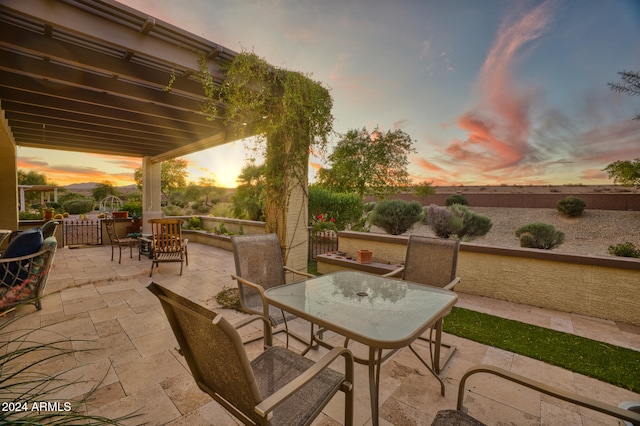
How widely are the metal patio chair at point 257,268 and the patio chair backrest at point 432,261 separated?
108 centimetres

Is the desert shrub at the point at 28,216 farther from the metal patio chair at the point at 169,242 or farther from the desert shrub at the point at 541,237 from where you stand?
the desert shrub at the point at 541,237

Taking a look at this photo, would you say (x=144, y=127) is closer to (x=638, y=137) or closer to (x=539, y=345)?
(x=539, y=345)

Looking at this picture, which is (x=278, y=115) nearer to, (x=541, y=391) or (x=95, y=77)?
(x=95, y=77)

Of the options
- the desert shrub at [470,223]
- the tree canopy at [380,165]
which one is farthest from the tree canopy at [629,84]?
the tree canopy at [380,165]

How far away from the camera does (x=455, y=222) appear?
671 centimetres

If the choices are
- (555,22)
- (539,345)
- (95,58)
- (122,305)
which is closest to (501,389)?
(539,345)

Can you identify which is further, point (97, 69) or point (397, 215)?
point (397, 215)

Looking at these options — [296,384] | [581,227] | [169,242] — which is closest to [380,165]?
[169,242]

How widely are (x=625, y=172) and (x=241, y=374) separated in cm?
890

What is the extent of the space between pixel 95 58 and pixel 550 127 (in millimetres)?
11429

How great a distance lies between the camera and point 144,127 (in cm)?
613

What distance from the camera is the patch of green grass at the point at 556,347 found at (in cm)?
226

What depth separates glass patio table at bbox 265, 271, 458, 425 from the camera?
1400 millimetres

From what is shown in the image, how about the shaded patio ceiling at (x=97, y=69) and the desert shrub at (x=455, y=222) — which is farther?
the desert shrub at (x=455, y=222)
